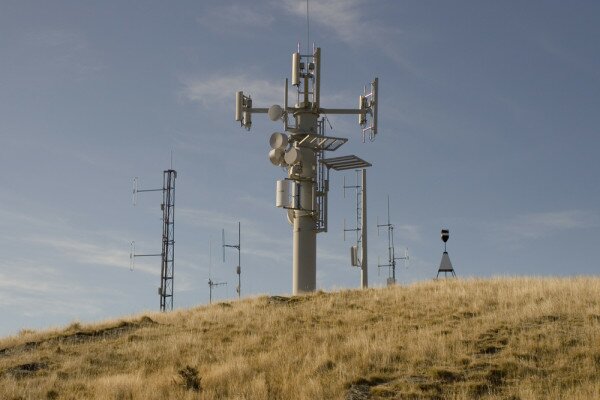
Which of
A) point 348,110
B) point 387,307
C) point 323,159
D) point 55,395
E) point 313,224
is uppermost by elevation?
point 348,110

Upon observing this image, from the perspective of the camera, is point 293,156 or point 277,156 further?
point 277,156

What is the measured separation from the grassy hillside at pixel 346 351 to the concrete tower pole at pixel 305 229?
396cm

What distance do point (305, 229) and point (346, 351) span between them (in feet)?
43.4

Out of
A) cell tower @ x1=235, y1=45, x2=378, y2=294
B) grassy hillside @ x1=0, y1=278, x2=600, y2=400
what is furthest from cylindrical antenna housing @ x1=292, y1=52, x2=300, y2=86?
grassy hillside @ x1=0, y1=278, x2=600, y2=400

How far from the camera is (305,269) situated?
100ft

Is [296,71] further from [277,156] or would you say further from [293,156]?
[293,156]

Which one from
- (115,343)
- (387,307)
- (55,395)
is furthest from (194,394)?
(387,307)

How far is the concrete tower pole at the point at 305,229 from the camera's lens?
3051 cm

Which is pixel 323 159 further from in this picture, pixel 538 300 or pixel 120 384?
pixel 120 384

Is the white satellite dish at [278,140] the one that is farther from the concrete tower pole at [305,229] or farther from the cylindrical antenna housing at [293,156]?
the concrete tower pole at [305,229]

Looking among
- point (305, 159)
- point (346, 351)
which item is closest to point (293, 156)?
point (305, 159)

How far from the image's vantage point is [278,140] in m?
31.4

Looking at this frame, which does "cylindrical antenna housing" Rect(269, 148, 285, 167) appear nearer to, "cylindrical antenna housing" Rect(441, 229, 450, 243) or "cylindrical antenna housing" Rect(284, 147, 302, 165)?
"cylindrical antenna housing" Rect(284, 147, 302, 165)

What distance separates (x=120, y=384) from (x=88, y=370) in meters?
2.54
